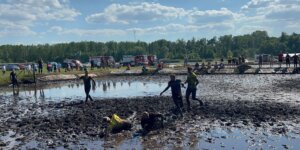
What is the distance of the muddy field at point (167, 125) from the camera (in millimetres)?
14641

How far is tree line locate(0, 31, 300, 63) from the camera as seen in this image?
15512cm

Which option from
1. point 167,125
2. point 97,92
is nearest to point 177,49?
point 97,92

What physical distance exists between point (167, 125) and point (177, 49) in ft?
510

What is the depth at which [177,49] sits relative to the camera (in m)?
172

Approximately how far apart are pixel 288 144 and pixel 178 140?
3871 millimetres

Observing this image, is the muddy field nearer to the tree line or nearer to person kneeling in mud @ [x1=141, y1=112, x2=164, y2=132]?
person kneeling in mud @ [x1=141, y1=112, x2=164, y2=132]

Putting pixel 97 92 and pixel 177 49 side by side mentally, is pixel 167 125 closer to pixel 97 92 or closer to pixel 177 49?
pixel 97 92

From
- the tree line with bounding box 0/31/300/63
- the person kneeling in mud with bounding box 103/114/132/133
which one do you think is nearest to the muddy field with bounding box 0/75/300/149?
the person kneeling in mud with bounding box 103/114/132/133

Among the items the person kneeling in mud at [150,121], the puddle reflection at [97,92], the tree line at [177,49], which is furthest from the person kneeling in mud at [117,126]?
the tree line at [177,49]

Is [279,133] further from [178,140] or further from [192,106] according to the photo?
[192,106]

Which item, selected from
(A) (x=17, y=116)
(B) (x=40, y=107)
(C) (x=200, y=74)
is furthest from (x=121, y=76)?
(A) (x=17, y=116)

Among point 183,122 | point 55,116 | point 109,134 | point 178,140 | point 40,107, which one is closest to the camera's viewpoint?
point 178,140

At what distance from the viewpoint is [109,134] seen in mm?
16266

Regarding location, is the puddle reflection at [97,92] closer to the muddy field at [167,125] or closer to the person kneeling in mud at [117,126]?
the muddy field at [167,125]
